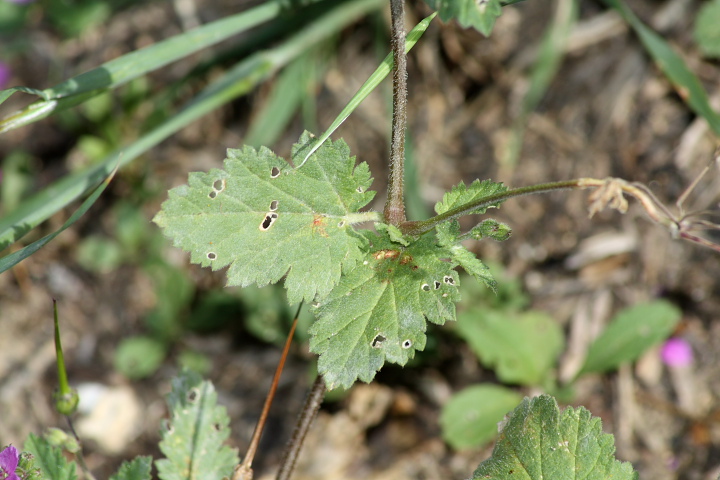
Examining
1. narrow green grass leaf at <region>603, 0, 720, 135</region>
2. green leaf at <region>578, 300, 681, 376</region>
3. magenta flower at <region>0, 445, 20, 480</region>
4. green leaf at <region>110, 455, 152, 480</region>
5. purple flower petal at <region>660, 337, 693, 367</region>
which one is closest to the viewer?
magenta flower at <region>0, 445, 20, 480</region>

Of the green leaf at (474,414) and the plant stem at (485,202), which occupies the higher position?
the plant stem at (485,202)

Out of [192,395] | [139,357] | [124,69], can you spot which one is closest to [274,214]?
[192,395]

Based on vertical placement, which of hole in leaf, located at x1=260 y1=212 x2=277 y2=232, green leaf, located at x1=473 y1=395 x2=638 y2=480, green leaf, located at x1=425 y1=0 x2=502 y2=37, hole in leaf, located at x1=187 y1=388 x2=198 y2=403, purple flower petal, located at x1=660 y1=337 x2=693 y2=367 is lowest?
purple flower petal, located at x1=660 y1=337 x2=693 y2=367

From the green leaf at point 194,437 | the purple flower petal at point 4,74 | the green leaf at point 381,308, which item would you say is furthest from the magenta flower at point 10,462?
the purple flower petal at point 4,74

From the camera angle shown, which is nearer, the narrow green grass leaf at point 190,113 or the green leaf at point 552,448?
the green leaf at point 552,448

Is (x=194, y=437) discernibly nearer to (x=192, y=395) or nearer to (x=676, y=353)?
(x=192, y=395)

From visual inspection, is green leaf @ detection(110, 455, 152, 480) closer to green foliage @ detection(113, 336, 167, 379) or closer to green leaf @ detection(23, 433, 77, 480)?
green leaf @ detection(23, 433, 77, 480)

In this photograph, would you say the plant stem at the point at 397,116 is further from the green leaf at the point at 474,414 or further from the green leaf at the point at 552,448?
the green leaf at the point at 474,414

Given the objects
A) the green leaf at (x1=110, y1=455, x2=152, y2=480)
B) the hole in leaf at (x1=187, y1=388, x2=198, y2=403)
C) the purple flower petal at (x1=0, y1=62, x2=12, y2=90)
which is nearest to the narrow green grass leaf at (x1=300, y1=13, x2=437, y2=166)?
the hole in leaf at (x1=187, y1=388, x2=198, y2=403)
